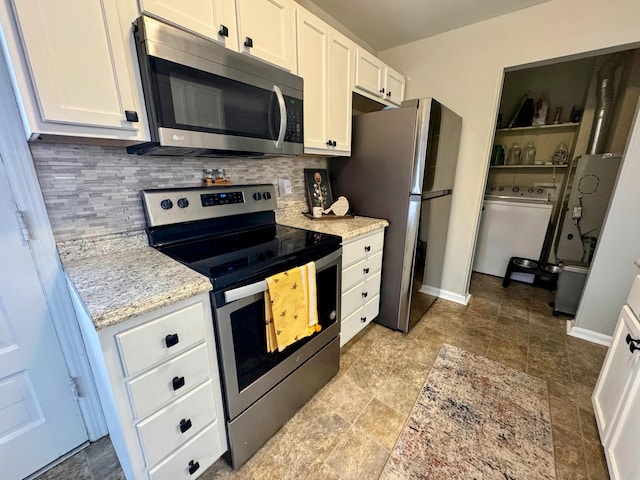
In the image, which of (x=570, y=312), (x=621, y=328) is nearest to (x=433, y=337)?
(x=621, y=328)

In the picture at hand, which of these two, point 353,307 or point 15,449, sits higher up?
point 353,307

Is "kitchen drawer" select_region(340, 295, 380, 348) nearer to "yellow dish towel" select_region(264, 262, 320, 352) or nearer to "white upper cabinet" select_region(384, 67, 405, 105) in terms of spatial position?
"yellow dish towel" select_region(264, 262, 320, 352)

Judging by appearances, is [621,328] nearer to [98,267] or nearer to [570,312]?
[570,312]

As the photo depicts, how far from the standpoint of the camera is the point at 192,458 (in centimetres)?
104

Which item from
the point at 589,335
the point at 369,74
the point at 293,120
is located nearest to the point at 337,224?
the point at 293,120

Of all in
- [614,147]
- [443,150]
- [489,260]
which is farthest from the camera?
[489,260]

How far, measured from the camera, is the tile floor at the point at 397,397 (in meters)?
1.22

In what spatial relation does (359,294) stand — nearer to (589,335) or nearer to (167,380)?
(167,380)

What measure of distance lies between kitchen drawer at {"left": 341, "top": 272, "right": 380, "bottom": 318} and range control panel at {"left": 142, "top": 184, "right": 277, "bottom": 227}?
2.56 feet

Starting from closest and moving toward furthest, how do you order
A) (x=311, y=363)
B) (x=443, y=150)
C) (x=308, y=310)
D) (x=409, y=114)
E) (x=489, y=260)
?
(x=308, y=310), (x=311, y=363), (x=409, y=114), (x=443, y=150), (x=489, y=260)

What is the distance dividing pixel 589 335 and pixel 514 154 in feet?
7.24

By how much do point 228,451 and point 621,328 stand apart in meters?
1.92

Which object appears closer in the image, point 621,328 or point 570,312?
point 621,328

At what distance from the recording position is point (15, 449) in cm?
111
